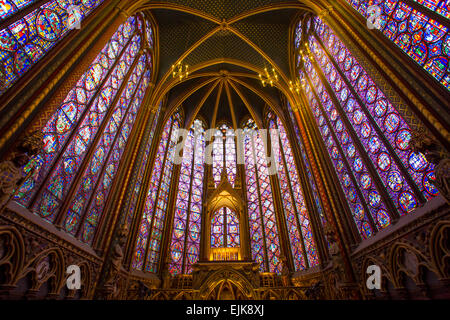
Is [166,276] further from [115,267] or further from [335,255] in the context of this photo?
[335,255]

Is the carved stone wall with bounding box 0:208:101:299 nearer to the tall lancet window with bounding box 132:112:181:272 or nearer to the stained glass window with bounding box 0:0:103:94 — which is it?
the stained glass window with bounding box 0:0:103:94

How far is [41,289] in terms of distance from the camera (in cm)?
599

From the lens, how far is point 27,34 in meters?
5.75

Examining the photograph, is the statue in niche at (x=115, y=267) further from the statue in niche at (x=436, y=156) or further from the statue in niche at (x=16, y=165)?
the statue in niche at (x=436, y=156)

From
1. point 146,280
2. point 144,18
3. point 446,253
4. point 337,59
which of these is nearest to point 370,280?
point 446,253

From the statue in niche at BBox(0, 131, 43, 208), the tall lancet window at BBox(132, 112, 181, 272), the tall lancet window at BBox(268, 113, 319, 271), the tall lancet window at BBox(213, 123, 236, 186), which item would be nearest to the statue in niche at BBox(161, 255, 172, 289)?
the tall lancet window at BBox(132, 112, 181, 272)

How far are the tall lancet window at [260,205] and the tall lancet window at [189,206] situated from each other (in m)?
3.42

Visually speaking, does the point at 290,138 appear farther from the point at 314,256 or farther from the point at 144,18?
the point at 144,18

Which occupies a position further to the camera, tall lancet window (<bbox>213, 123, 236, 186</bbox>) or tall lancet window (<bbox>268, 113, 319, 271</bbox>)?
tall lancet window (<bbox>213, 123, 236, 186</bbox>)

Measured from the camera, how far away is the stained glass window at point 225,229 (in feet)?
44.9

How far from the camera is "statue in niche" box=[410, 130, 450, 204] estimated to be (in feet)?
15.1

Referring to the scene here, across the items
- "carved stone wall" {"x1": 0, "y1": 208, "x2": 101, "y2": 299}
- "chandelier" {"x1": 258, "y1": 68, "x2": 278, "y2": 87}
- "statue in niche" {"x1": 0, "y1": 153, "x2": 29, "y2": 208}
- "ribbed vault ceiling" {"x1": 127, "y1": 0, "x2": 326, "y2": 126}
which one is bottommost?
"carved stone wall" {"x1": 0, "y1": 208, "x2": 101, "y2": 299}

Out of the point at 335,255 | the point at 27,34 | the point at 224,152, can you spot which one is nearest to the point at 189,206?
the point at 224,152

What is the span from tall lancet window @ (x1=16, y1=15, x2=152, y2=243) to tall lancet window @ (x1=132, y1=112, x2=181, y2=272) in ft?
10.8
